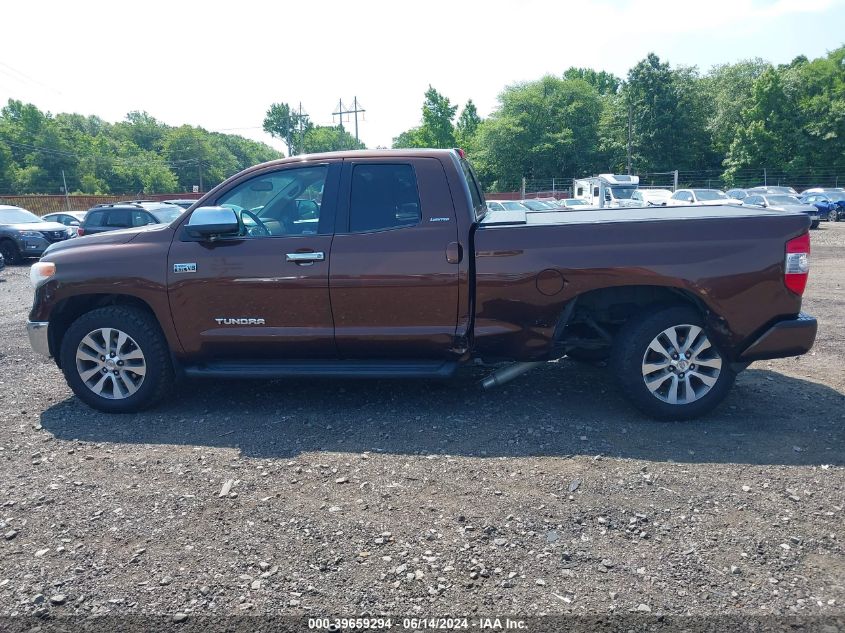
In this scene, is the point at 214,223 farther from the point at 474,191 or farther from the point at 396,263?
the point at 474,191

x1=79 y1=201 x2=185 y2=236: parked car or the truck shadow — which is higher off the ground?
x1=79 y1=201 x2=185 y2=236: parked car

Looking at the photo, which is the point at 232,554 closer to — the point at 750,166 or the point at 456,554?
the point at 456,554

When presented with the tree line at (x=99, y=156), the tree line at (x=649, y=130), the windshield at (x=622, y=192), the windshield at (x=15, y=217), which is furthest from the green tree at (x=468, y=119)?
the windshield at (x=15, y=217)

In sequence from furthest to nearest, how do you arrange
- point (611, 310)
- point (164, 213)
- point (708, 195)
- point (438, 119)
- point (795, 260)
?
1. point (438, 119)
2. point (708, 195)
3. point (164, 213)
4. point (611, 310)
5. point (795, 260)

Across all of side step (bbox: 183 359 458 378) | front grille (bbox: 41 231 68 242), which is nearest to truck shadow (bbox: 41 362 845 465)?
side step (bbox: 183 359 458 378)

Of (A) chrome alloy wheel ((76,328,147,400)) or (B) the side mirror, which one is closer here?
(B) the side mirror

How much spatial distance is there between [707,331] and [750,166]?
51.8 meters

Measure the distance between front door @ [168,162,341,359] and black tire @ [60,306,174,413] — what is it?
9.4 inches

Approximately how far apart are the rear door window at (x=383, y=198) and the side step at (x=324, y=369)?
1.02m

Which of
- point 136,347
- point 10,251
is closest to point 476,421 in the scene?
point 136,347

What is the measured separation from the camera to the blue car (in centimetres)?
3072

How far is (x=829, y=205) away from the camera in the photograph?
101 ft

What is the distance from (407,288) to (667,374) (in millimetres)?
1990

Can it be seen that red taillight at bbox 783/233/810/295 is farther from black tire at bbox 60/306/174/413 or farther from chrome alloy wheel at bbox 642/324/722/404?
black tire at bbox 60/306/174/413
